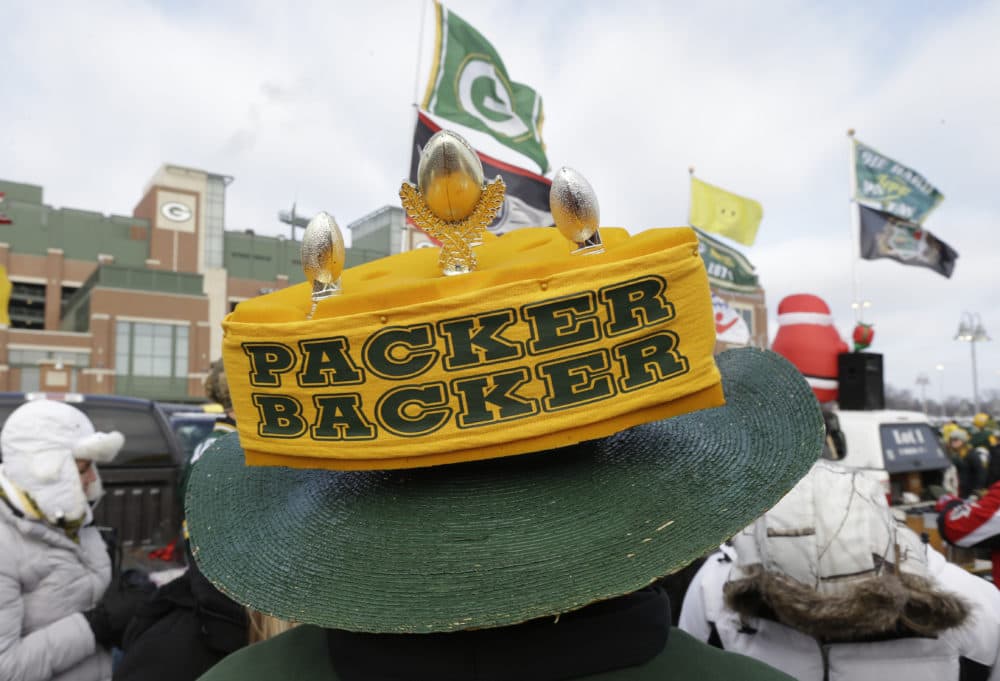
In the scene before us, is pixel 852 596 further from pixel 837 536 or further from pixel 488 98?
pixel 488 98

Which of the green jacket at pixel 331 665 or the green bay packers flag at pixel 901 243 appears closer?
the green jacket at pixel 331 665

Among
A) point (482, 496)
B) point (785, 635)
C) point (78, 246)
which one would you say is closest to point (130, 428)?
point (785, 635)

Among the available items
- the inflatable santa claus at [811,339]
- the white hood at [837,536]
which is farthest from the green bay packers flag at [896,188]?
the white hood at [837,536]

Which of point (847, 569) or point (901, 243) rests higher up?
point (901, 243)

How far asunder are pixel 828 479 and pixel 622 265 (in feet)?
5.06

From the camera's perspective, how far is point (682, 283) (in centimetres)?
80

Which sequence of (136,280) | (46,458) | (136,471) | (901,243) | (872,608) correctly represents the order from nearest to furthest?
(872,608), (46,458), (136,471), (901,243), (136,280)

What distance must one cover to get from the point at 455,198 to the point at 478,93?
21.8ft

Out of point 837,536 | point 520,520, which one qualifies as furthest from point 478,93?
point 520,520

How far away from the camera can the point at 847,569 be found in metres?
1.90

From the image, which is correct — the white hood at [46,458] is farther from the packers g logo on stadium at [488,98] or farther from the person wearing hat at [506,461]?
the packers g logo on stadium at [488,98]

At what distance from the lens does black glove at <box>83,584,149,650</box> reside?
256 cm

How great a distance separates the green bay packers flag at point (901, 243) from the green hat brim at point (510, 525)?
465 inches

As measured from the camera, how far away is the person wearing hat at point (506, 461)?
0.76 metres
